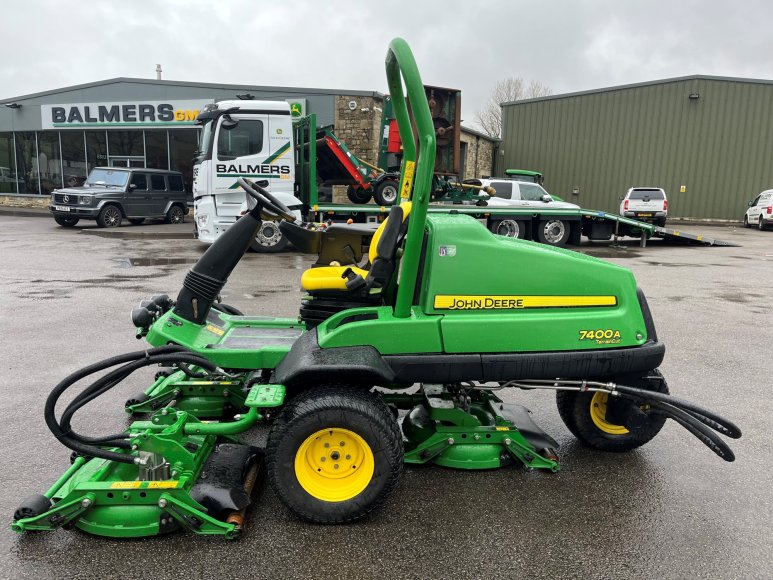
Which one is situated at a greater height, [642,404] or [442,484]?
[642,404]

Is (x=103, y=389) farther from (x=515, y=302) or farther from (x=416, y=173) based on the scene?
(x=515, y=302)

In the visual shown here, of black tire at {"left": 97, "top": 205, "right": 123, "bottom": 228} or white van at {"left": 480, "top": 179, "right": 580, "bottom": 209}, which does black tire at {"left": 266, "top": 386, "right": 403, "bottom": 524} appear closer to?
white van at {"left": 480, "top": 179, "right": 580, "bottom": 209}

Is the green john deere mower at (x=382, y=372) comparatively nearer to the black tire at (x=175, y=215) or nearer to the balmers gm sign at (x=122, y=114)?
the black tire at (x=175, y=215)

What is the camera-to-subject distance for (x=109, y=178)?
1855 centimetres

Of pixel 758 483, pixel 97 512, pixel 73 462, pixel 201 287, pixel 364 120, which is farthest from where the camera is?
pixel 364 120

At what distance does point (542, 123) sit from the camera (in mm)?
28828

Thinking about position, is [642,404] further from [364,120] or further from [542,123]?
[542,123]

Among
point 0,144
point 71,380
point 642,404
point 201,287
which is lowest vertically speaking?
point 642,404

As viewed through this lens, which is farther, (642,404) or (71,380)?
(642,404)

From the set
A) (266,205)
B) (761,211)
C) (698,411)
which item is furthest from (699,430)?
(761,211)

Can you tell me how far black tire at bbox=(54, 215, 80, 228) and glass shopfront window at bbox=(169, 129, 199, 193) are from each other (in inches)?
212

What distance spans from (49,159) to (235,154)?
58.5 feet

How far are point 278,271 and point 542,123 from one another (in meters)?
22.4

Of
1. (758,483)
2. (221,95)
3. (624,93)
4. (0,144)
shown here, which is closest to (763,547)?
(758,483)
